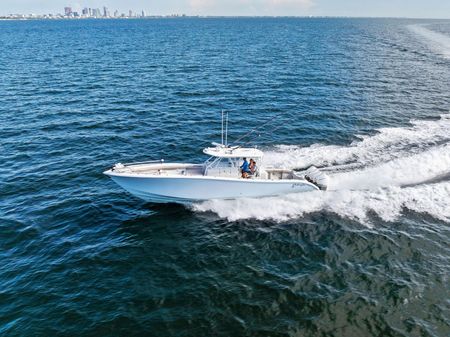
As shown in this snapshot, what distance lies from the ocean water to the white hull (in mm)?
606

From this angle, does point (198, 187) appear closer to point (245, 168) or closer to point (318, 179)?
point (245, 168)

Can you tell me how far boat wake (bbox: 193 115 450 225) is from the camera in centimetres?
2083

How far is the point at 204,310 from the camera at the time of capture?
47.0ft

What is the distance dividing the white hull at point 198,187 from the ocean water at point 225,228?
1.99 feet

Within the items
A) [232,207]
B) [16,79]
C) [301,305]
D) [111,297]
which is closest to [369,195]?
[232,207]

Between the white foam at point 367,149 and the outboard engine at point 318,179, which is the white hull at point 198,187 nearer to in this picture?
the outboard engine at point 318,179

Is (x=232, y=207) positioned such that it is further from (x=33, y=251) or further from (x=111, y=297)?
(x=33, y=251)

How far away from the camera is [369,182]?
23.3m

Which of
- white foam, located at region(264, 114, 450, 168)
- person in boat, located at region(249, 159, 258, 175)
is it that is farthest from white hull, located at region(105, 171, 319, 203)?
white foam, located at region(264, 114, 450, 168)

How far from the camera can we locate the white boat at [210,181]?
20.5 m

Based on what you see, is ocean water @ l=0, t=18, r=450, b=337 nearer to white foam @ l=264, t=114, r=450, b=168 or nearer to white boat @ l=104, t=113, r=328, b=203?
white foam @ l=264, t=114, r=450, b=168

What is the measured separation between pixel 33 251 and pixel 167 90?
31523 millimetres

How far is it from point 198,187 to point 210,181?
30.6 inches

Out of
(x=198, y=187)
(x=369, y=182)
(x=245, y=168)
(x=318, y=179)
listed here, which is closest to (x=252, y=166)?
(x=245, y=168)
